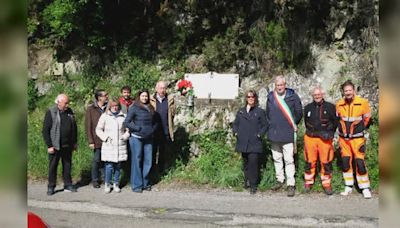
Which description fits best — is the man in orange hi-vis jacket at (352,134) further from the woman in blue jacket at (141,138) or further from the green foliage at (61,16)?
the green foliage at (61,16)

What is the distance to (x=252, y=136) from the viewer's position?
8141mm

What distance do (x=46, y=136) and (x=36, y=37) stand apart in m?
5.90

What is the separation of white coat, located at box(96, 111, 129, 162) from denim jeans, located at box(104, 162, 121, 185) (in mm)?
147

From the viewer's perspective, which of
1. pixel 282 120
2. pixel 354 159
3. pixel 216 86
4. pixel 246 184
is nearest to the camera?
pixel 354 159

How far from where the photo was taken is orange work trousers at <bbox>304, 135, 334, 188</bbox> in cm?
793

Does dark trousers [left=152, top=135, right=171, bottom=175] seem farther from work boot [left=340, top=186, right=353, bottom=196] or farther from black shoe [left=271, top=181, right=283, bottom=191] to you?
work boot [left=340, top=186, right=353, bottom=196]

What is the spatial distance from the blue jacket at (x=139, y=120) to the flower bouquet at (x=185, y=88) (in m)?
2.57

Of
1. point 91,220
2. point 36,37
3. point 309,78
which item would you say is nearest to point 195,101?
point 309,78

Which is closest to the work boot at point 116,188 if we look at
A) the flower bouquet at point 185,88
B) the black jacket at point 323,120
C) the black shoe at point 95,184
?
the black shoe at point 95,184

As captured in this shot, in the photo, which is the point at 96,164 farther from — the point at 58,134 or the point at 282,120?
the point at 282,120

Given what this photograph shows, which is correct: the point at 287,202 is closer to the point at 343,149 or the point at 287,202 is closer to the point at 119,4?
the point at 343,149

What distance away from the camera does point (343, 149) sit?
787 centimetres

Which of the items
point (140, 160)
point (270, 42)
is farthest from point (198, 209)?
point (270, 42)

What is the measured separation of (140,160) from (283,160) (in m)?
2.50
